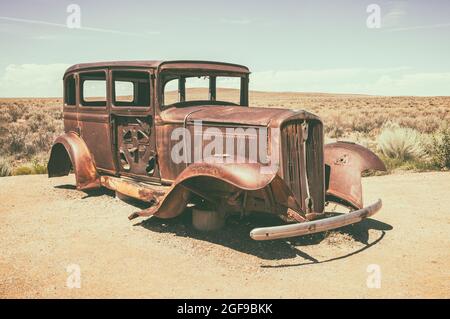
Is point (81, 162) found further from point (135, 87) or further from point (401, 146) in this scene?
point (401, 146)

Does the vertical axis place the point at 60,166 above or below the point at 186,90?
below

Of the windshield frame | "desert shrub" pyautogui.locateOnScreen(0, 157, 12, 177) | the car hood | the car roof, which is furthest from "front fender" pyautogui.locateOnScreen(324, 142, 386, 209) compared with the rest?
"desert shrub" pyautogui.locateOnScreen(0, 157, 12, 177)

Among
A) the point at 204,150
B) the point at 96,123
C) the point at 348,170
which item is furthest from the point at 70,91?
the point at 348,170

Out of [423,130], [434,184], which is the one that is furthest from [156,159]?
[423,130]

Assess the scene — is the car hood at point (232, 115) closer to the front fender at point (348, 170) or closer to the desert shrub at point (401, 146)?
the front fender at point (348, 170)

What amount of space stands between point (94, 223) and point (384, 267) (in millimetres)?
3732

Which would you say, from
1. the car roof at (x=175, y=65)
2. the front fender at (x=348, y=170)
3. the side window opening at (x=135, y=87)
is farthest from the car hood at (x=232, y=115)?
the side window opening at (x=135, y=87)

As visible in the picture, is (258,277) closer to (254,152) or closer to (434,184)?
(254,152)

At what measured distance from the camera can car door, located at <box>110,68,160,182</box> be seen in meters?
6.05

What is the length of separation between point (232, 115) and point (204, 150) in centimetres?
54

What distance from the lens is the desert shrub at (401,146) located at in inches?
448

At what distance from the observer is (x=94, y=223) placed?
610 cm

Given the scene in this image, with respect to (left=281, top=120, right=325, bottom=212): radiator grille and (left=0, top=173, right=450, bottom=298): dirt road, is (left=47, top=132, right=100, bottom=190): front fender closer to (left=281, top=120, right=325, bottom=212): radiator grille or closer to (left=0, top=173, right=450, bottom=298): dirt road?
(left=0, top=173, right=450, bottom=298): dirt road

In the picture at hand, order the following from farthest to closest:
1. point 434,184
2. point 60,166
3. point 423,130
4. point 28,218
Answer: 1. point 423,130
2. point 434,184
3. point 60,166
4. point 28,218
